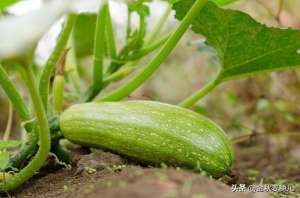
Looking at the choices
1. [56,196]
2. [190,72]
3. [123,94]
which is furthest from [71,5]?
[190,72]

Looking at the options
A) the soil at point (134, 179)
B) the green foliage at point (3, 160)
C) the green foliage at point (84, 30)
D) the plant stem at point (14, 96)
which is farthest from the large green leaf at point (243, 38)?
the green foliage at point (84, 30)

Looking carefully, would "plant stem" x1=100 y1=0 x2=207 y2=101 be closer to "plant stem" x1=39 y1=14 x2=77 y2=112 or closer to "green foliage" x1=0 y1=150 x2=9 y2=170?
"plant stem" x1=39 y1=14 x2=77 y2=112

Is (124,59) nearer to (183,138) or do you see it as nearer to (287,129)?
(183,138)

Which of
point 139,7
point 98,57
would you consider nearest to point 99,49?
point 98,57

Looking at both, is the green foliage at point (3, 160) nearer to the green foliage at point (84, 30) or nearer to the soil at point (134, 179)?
the soil at point (134, 179)

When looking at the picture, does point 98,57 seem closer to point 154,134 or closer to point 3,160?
point 154,134

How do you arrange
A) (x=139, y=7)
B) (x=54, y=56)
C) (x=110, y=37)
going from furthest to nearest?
(x=110, y=37), (x=139, y=7), (x=54, y=56)

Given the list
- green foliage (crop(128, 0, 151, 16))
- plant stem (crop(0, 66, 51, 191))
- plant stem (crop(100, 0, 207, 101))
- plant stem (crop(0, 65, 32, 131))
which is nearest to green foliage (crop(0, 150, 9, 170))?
plant stem (crop(0, 66, 51, 191))
